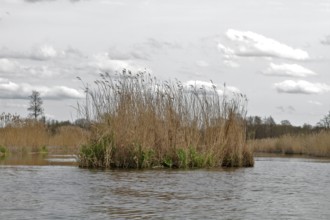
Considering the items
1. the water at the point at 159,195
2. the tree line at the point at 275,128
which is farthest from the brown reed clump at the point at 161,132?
the tree line at the point at 275,128

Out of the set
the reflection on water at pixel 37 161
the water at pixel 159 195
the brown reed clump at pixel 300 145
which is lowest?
the water at pixel 159 195

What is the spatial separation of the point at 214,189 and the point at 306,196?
1839 millimetres

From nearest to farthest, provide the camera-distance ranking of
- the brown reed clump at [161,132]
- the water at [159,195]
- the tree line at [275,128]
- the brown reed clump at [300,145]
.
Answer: the water at [159,195] → the brown reed clump at [161,132] → the brown reed clump at [300,145] → the tree line at [275,128]

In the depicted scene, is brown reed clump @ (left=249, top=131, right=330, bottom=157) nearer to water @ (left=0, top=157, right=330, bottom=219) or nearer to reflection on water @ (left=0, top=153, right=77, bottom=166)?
reflection on water @ (left=0, top=153, right=77, bottom=166)

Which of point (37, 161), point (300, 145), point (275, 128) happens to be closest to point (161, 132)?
point (37, 161)

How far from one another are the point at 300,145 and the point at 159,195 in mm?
26749

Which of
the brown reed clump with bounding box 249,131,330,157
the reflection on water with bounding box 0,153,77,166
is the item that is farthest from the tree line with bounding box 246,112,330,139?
the reflection on water with bounding box 0,153,77,166

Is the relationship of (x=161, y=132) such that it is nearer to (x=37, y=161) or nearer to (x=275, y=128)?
(x=37, y=161)

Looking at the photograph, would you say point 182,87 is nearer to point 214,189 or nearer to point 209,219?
point 214,189

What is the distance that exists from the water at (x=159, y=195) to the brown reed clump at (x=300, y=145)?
57.0 feet

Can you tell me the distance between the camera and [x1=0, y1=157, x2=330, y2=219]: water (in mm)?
8656

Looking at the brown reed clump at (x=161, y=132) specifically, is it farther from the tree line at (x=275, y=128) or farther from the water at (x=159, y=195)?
the tree line at (x=275, y=128)

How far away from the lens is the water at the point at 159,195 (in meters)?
8.66

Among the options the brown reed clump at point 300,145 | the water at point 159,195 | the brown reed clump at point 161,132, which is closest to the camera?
the water at point 159,195
